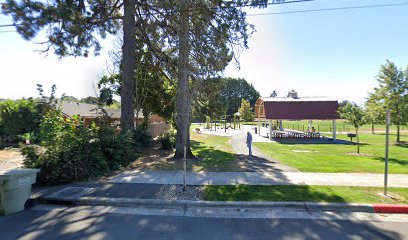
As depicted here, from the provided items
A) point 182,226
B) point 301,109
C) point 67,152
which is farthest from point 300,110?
point 182,226

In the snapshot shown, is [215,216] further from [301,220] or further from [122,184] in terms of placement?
[122,184]

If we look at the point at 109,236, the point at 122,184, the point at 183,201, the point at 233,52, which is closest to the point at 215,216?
the point at 183,201

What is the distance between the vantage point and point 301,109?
24109 mm

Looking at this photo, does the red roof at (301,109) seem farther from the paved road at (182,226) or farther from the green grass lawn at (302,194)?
the paved road at (182,226)

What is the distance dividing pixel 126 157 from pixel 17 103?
440 inches

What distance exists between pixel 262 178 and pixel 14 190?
23.0 ft

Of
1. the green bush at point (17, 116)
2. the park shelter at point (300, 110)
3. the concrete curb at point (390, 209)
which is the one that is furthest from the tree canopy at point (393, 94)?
the green bush at point (17, 116)

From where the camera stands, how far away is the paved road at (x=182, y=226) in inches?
169

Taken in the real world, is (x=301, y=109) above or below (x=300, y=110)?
above

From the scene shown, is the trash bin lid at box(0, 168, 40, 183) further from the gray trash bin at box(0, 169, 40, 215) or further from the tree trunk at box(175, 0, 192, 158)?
the tree trunk at box(175, 0, 192, 158)

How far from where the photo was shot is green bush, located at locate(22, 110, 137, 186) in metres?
7.30

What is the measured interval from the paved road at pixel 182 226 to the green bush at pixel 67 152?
2094 millimetres

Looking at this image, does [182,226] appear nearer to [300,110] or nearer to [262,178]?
[262,178]

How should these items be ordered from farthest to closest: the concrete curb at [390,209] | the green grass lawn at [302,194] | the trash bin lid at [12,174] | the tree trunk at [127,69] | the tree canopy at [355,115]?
the tree canopy at [355,115] < the tree trunk at [127,69] < the green grass lawn at [302,194] < the concrete curb at [390,209] < the trash bin lid at [12,174]
